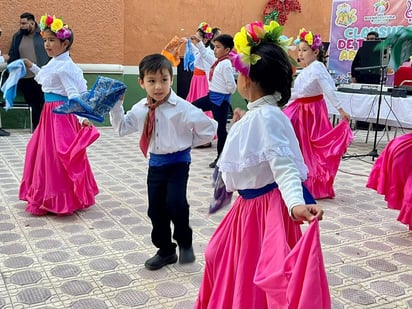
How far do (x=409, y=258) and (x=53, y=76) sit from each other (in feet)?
10.4

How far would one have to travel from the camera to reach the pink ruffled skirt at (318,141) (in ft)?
16.3

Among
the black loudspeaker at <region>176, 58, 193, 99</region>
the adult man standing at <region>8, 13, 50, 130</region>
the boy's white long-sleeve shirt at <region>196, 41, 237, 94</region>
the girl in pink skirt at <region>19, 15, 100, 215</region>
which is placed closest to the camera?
the girl in pink skirt at <region>19, 15, 100, 215</region>

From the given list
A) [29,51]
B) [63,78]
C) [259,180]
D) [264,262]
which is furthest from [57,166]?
[29,51]

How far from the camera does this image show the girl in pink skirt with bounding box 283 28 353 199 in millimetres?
4965

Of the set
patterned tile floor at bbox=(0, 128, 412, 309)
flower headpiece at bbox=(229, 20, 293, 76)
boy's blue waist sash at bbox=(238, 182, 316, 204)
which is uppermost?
flower headpiece at bbox=(229, 20, 293, 76)

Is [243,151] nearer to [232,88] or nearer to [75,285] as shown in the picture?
[75,285]

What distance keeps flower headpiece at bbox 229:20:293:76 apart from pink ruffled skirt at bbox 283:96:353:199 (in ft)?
9.55

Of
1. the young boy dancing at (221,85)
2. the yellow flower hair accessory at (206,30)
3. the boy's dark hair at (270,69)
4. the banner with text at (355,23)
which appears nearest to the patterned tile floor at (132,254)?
the young boy dancing at (221,85)

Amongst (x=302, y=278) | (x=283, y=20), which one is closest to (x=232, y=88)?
(x=302, y=278)

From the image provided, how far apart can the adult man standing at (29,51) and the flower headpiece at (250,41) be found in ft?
22.0

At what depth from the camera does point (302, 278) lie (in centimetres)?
167

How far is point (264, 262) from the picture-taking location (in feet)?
6.28

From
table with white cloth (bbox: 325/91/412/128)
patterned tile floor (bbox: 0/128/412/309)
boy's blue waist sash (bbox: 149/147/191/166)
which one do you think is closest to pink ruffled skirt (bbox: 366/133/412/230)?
patterned tile floor (bbox: 0/128/412/309)

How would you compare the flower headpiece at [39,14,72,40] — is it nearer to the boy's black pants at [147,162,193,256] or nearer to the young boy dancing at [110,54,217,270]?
the young boy dancing at [110,54,217,270]
